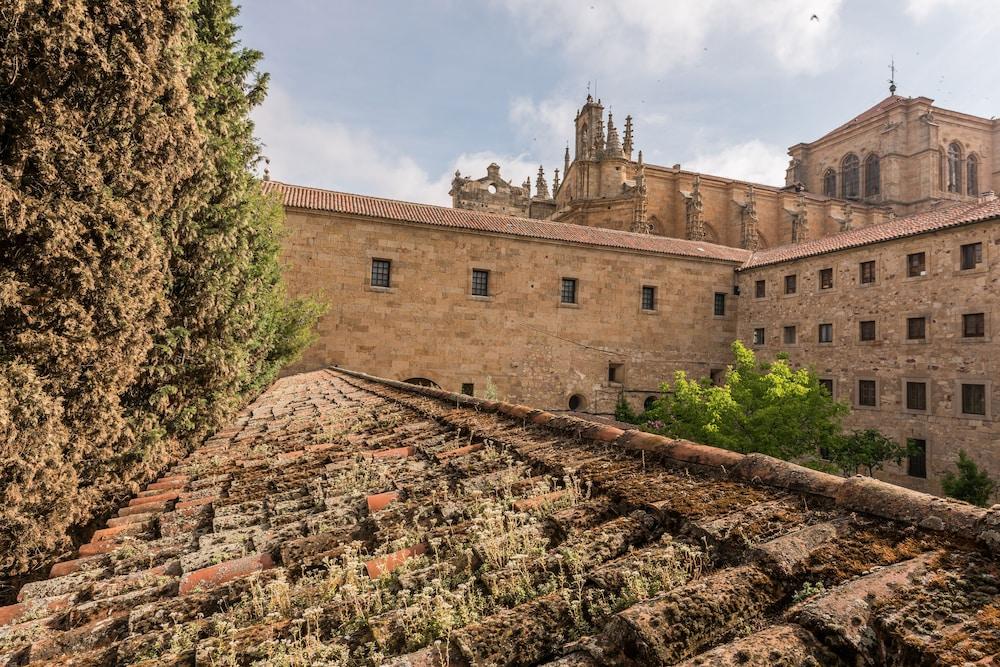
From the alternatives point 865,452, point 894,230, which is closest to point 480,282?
point 865,452

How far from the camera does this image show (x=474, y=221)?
1975cm

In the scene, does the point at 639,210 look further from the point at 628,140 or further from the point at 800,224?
the point at 800,224

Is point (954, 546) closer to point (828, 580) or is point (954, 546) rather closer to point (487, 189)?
point (828, 580)

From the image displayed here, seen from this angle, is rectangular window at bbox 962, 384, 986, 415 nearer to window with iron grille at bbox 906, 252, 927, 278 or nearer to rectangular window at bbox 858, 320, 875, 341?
rectangular window at bbox 858, 320, 875, 341

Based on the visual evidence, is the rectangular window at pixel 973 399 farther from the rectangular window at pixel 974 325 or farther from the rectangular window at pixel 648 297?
the rectangular window at pixel 648 297

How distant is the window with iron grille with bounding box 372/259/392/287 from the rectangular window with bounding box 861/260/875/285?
17.6 m

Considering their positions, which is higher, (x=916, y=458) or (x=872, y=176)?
(x=872, y=176)

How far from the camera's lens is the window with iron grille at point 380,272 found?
1812 cm

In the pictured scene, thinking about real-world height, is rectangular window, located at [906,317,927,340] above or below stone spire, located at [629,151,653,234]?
below

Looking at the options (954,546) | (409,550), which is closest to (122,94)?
(409,550)

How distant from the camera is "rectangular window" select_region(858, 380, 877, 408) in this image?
18266mm

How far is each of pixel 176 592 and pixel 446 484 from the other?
140cm

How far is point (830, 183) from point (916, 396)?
30316 millimetres

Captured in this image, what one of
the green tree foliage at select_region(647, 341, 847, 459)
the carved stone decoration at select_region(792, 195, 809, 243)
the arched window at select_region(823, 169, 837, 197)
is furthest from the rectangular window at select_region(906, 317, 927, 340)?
the arched window at select_region(823, 169, 837, 197)
